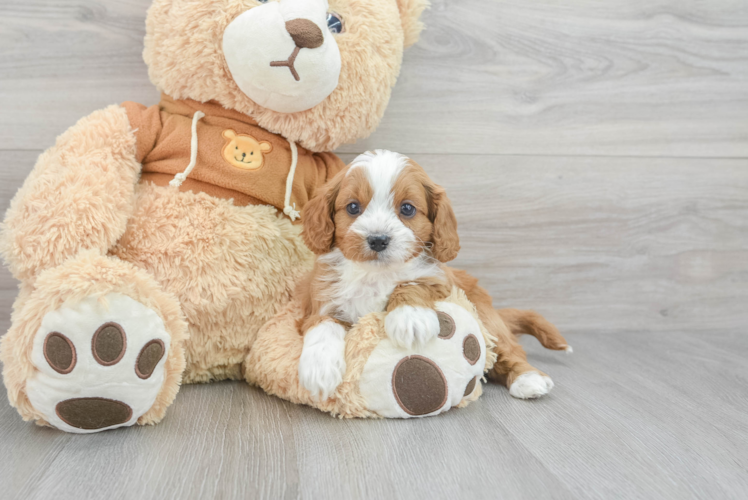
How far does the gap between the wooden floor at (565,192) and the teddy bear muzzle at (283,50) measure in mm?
456

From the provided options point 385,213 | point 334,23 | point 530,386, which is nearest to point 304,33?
point 334,23

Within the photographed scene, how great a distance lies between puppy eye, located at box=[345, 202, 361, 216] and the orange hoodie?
0.74 feet

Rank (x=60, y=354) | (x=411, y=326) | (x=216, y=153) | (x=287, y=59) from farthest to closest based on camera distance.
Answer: (x=216, y=153) → (x=287, y=59) → (x=411, y=326) → (x=60, y=354)

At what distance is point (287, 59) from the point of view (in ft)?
3.85

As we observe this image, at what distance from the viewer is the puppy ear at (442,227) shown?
1168mm

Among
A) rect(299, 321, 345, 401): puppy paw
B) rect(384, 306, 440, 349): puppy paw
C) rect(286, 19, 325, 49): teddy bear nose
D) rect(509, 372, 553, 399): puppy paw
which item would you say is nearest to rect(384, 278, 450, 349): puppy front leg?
rect(384, 306, 440, 349): puppy paw

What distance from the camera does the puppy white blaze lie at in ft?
3.57

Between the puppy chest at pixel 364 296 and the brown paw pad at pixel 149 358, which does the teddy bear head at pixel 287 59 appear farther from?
the brown paw pad at pixel 149 358

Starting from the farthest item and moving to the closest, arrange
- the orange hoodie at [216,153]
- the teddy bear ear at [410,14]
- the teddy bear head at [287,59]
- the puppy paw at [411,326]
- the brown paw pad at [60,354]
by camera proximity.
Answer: the teddy bear ear at [410,14] < the orange hoodie at [216,153] < the teddy bear head at [287,59] < the puppy paw at [411,326] < the brown paw pad at [60,354]

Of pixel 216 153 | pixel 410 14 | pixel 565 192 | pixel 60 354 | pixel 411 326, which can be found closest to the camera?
pixel 60 354

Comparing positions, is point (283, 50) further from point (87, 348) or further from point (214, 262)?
point (87, 348)

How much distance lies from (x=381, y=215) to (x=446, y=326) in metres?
0.26

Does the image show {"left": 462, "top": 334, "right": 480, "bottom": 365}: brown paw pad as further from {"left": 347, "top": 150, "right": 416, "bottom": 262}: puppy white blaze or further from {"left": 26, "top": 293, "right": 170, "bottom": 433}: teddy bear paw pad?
{"left": 26, "top": 293, "right": 170, "bottom": 433}: teddy bear paw pad

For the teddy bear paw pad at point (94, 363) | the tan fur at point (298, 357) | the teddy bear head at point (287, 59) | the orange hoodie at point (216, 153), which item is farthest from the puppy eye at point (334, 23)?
the teddy bear paw pad at point (94, 363)
